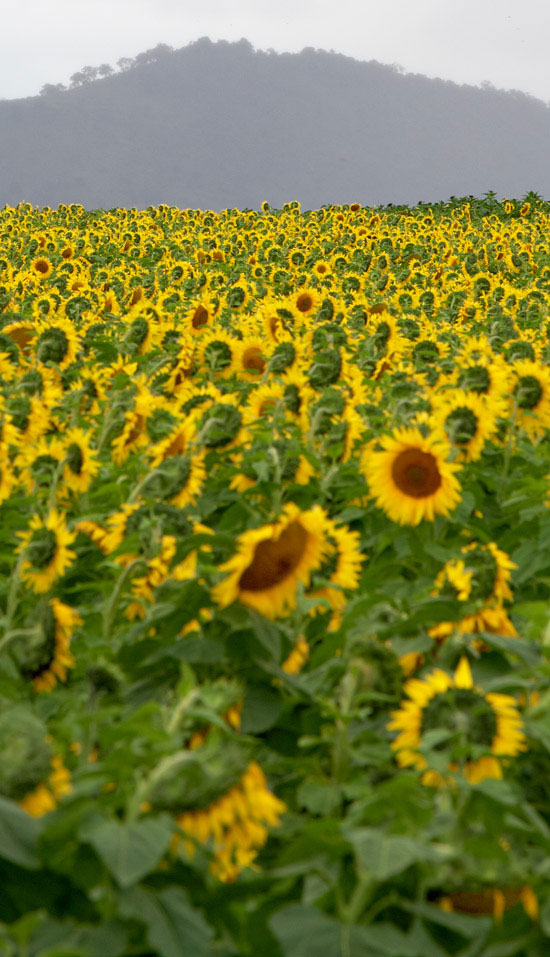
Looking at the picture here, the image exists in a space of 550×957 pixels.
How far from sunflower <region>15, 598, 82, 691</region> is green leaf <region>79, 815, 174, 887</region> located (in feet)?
4.66

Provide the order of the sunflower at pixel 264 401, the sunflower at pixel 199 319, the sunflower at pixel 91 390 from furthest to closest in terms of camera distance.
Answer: the sunflower at pixel 199 319 < the sunflower at pixel 91 390 < the sunflower at pixel 264 401

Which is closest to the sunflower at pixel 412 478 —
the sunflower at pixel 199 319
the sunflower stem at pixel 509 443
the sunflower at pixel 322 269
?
the sunflower stem at pixel 509 443

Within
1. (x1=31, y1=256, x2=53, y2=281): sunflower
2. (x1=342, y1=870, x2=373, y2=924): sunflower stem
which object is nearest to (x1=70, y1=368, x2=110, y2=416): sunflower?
(x1=342, y1=870, x2=373, y2=924): sunflower stem

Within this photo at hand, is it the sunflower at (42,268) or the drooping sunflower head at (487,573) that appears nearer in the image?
the drooping sunflower head at (487,573)

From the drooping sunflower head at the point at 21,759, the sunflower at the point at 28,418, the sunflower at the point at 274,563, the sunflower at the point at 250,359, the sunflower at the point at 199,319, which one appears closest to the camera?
the drooping sunflower head at the point at 21,759

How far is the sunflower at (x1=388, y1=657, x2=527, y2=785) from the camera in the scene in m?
2.76

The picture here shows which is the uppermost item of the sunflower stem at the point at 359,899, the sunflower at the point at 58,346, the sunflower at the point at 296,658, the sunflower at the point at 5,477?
the sunflower at the point at 58,346

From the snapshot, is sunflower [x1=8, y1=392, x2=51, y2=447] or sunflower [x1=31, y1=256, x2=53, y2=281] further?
sunflower [x1=31, y1=256, x2=53, y2=281]

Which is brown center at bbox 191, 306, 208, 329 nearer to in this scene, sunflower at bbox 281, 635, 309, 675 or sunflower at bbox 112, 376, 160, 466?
sunflower at bbox 112, 376, 160, 466

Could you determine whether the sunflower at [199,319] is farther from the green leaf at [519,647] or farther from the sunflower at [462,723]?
the sunflower at [462,723]

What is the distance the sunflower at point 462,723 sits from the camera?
2.76 m

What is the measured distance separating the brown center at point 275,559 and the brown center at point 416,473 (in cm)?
165

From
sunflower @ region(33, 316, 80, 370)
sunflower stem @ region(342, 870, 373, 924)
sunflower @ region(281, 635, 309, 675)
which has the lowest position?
sunflower @ region(281, 635, 309, 675)

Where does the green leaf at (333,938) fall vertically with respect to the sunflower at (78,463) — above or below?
below
